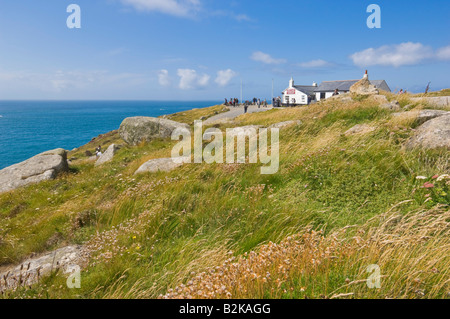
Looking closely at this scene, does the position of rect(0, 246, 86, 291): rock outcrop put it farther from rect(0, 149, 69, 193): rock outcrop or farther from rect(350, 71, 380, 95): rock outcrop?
rect(350, 71, 380, 95): rock outcrop

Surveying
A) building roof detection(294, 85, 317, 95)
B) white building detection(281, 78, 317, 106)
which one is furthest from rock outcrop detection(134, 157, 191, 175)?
building roof detection(294, 85, 317, 95)

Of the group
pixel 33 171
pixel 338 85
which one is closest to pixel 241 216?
pixel 33 171

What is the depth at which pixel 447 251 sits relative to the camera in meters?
3.25

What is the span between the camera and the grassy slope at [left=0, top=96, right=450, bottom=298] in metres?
3.30

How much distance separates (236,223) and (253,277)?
1952 mm

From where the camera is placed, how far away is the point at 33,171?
13.3 m

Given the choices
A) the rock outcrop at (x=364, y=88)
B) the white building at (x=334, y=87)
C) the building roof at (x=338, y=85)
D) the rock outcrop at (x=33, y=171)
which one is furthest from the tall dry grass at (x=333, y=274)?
the building roof at (x=338, y=85)

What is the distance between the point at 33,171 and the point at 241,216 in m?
13.4

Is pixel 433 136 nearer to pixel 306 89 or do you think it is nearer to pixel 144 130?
pixel 144 130

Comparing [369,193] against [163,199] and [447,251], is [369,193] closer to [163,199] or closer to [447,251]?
[447,251]

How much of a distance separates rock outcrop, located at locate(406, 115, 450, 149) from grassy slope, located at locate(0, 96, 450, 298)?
14.7 inches

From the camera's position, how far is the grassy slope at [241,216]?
3297 millimetres

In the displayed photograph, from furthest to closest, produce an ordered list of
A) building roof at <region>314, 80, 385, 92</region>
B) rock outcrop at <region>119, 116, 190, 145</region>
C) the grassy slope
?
1. building roof at <region>314, 80, 385, 92</region>
2. rock outcrop at <region>119, 116, 190, 145</region>
3. the grassy slope
